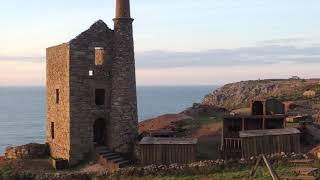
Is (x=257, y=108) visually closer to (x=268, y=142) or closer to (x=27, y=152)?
(x=268, y=142)

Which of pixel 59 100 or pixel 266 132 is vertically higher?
pixel 59 100

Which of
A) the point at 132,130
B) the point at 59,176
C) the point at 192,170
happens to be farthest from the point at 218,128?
the point at 59,176

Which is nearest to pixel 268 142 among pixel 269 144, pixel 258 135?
pixel 269 144

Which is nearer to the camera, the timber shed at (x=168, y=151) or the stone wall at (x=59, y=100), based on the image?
the timber shed at (x=168, y=151)

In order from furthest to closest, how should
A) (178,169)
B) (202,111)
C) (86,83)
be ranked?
(202,111) < (86,83) < (178,169)

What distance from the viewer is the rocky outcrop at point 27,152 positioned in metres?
42.2

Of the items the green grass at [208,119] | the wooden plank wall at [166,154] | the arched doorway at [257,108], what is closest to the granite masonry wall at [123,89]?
the wooden plank wall at [166,154]

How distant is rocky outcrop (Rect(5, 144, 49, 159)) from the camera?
42.2 metres

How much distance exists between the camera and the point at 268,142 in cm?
3650

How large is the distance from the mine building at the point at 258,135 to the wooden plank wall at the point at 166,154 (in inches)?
122

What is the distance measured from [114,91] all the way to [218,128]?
10184mm

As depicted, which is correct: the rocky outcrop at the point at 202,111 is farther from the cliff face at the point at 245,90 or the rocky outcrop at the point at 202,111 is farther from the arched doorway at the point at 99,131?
the cliff face at the point at 245,90

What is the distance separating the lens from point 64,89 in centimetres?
4078

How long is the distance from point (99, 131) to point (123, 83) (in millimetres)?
4816
